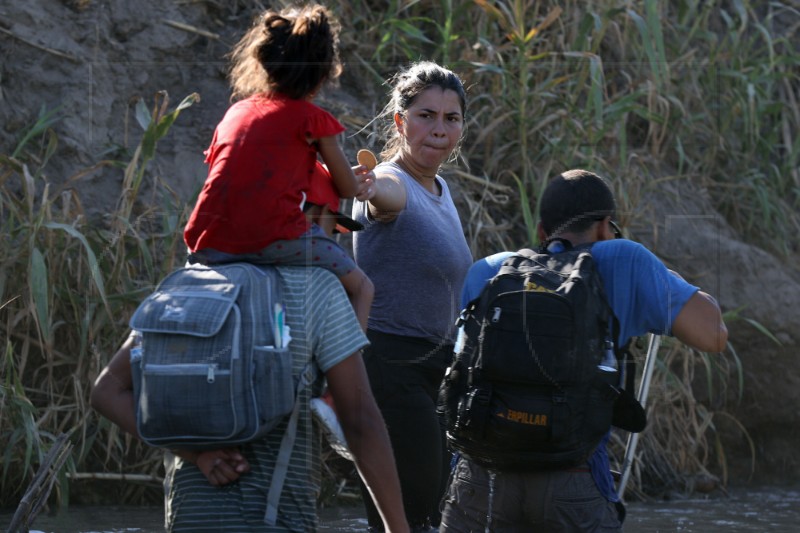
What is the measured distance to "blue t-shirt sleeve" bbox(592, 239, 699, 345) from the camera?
8.31ft

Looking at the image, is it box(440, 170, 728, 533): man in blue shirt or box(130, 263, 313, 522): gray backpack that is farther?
box(440, 170, 728, 533): man in blue shirt

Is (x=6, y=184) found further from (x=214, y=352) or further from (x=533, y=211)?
(x=214, y=352)

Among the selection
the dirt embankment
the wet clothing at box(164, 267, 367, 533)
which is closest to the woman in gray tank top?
the wet clothing at box(164, 267, 367, 533)

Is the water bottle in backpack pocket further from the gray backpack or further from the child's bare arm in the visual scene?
the child's bare arm

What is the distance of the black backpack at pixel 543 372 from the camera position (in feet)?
8.13

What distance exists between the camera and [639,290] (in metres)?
2.55

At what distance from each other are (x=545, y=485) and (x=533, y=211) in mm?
3310

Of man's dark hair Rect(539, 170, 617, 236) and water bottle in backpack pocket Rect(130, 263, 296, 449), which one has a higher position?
man's dark hair Rect(539, 170, 617, 236)

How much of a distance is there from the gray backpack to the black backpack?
1.79 ft

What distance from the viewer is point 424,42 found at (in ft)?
20.1

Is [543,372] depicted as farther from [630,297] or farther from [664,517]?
[664,517]

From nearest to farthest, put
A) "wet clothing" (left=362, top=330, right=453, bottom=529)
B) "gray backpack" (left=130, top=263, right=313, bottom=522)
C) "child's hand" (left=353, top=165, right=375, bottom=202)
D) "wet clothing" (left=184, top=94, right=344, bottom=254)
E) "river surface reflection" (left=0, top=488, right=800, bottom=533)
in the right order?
1. "gray backpack" (left=130, top=263, right=313, bottom=522)
2. "wet clothing" (left=184, top=94, right=344, bottom=254)
3. "child's hand" (left=353, top=165, right=375, bottom=202)
4. "wet clothing" (left=362, top=330, right=453, bottom=529)
5. "river surface reflection" (left=0, top=488, right=800, bottom=533)

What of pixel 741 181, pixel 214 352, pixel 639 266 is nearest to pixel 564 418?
pixel 639 266

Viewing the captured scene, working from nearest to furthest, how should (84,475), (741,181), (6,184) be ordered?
(84,475) < (6,184) < (741,181)
